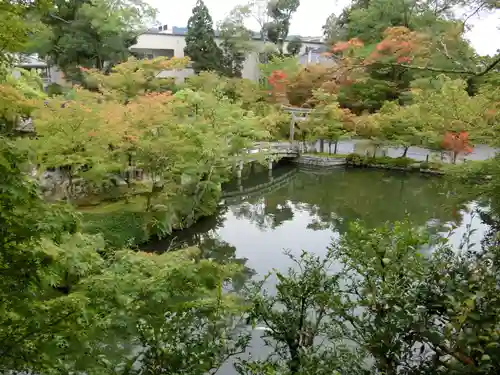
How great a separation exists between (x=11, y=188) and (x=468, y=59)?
12.0 feet

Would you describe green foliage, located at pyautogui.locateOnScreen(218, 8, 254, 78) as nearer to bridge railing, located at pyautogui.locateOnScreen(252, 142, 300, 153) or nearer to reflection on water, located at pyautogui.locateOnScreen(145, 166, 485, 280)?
bridge railing, located at pyautogui.locateOnScreen(252, 142, 300, 153)

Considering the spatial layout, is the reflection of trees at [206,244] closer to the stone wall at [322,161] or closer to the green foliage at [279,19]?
the stone wall at [322,161]

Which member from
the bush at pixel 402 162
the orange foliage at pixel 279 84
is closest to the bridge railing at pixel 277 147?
the orange foliage at pixel 279 84

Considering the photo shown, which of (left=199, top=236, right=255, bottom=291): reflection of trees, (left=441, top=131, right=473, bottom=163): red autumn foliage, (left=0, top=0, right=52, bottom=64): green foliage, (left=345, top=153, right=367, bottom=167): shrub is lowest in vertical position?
(left=199, top=236, right=255, bottom=291): reflection of trees

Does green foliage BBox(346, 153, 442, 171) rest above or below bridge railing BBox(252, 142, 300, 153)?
below

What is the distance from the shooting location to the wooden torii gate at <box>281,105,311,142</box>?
20266 mm

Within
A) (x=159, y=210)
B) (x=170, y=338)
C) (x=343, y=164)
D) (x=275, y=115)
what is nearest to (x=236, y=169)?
(x=275, y=115)

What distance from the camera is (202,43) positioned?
82.6 feet

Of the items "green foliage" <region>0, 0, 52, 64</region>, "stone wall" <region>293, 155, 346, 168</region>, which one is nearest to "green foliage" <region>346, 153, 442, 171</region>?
"stone wall" <region>293, 155, 346, 168</region>

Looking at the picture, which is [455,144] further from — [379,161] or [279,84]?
[279,84]

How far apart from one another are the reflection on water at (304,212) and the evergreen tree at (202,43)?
9100mm

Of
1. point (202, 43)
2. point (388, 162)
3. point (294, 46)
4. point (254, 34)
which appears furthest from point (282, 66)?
point (388, 162)

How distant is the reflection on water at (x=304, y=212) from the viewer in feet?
34.1

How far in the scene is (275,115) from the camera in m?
20.6
